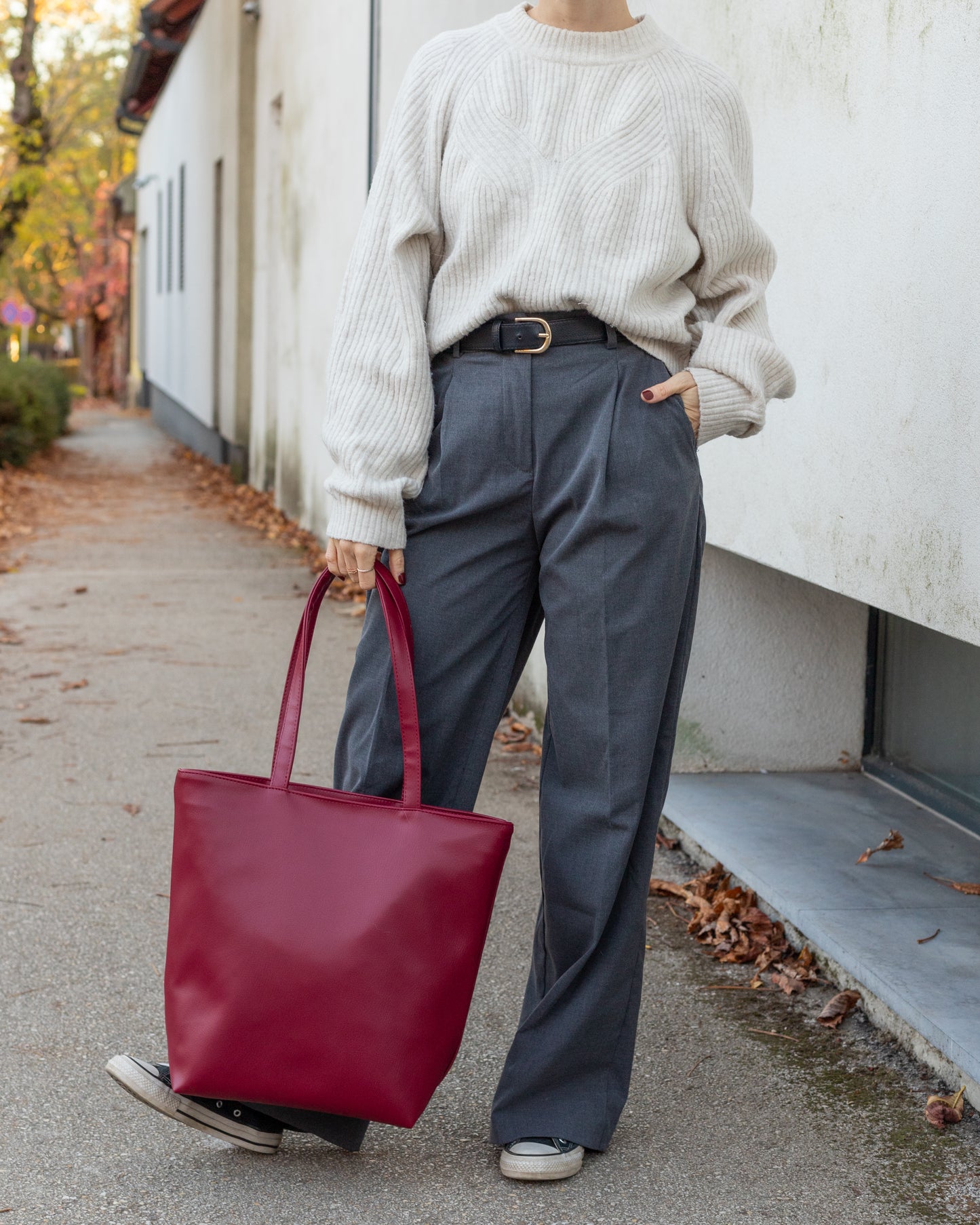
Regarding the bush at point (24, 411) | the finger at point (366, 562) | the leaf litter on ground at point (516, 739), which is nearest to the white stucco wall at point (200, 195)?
the bush at point (24, 411)

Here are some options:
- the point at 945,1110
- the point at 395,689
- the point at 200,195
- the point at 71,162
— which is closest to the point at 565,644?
the point at 395,689

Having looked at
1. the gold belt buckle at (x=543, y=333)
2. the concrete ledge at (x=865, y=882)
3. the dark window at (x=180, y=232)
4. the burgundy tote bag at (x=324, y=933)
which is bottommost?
the concrete ledge at (x=865, y=882)

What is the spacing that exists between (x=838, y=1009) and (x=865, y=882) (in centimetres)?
57

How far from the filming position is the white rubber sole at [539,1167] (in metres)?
2.40

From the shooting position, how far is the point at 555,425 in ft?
7.34

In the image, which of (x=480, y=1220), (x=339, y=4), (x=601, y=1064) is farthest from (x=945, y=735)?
(x=339, y=4)

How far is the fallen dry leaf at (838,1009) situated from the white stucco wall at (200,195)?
41.6ft

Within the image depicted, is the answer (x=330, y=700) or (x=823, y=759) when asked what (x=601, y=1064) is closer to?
(x=823, y=759)

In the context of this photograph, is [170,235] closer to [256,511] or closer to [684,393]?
[256,511]

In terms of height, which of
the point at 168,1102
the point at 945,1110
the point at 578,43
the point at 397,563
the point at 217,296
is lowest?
the point at 945,1110

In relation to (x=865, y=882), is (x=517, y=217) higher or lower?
higher

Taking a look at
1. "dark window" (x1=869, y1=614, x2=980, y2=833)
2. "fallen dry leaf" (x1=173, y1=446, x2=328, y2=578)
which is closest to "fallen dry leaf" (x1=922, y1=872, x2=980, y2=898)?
"dark window" (x1=869, y1=614, x2=980, y2=833)

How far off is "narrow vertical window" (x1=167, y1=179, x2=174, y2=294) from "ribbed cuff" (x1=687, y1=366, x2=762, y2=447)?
863 inches

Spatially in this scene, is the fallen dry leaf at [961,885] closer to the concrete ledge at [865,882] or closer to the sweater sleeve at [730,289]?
the concrete ledge at [865,882]
